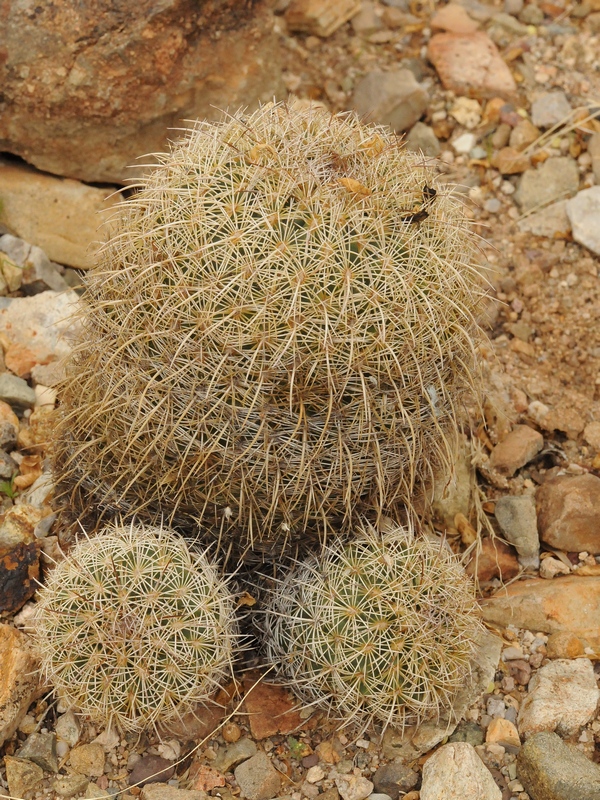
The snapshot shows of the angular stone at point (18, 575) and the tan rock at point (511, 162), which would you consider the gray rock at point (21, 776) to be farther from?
the tan rock at point (511, 162)

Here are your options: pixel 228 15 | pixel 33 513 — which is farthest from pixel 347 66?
pixel 33 513

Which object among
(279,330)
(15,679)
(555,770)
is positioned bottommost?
(555,770)

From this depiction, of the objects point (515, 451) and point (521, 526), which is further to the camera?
point (515, 451)

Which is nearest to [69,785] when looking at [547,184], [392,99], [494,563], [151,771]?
[151,771]

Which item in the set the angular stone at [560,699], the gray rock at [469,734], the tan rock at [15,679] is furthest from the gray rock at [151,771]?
the angular stone at [560,699]

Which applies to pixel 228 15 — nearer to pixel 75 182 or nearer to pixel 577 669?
pixel 75 182

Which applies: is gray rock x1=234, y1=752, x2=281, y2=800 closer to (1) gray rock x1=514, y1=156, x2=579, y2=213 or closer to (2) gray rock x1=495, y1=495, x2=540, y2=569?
(2) gray rock x1=495, y1=495, x2=540, y2=569

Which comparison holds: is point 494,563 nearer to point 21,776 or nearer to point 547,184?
point 21,776
